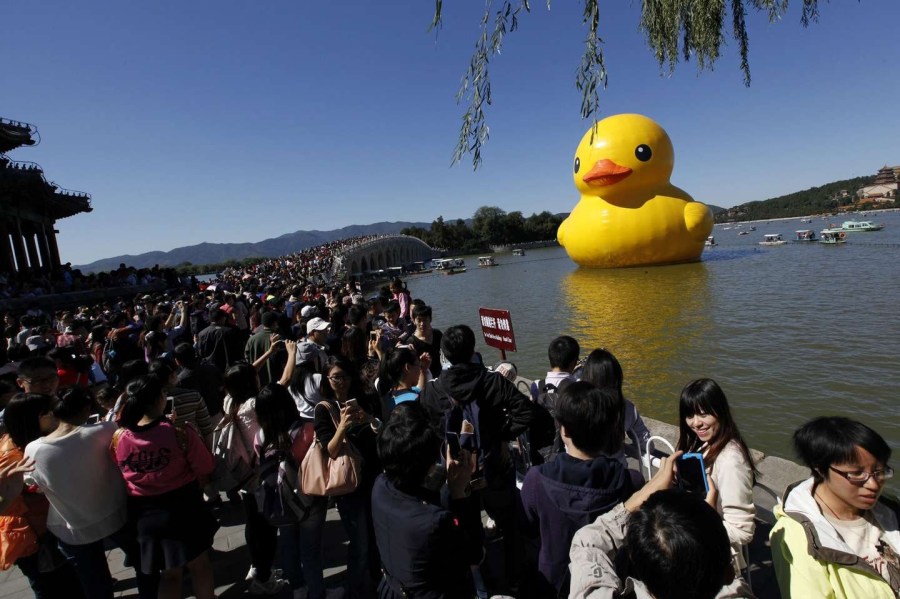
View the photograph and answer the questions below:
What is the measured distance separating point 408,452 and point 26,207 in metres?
27.9

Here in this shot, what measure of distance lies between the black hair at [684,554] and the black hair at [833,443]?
0.55 metres

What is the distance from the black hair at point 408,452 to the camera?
166cm

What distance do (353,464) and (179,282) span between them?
69.5ft

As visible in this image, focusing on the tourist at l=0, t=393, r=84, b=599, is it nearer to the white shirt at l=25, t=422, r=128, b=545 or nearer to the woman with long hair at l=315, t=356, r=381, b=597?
the white shirt at l=25, t=422, r=128, b=545

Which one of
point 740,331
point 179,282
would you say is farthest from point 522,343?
point 179,282

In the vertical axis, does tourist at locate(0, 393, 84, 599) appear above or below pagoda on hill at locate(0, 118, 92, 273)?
below

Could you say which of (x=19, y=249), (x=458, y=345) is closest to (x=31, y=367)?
(x=458, y=345)

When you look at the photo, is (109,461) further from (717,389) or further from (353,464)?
(717,389)

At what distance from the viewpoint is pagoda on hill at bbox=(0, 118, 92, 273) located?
733 inches

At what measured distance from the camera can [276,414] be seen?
2.35m

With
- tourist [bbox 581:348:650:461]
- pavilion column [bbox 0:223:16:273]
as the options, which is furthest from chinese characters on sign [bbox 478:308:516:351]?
pavilion column [bbox 0:223:16:273]

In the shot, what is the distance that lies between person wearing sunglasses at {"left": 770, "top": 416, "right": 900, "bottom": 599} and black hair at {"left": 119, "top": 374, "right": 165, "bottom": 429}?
2.59 metres

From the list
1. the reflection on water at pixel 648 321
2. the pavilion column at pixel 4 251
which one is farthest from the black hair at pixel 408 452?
the pavilion column at pixel 4 251

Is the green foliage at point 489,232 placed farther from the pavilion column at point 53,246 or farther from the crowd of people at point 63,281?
the crowd of people at point 63,281
